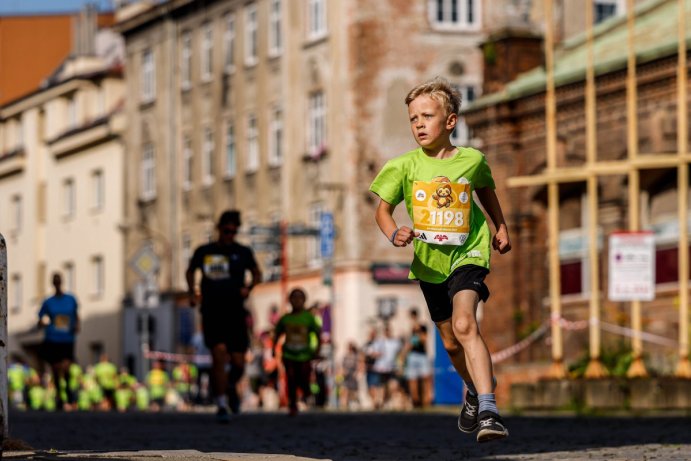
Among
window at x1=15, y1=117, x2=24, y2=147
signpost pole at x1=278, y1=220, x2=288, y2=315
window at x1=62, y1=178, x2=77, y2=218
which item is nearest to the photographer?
signpost pole at x1=278, y1=220, x2=288, y2=315

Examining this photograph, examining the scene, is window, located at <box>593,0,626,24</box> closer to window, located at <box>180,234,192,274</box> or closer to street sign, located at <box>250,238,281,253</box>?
street sign, located at <box>250,238,281,253</box>

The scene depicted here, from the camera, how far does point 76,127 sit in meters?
80.6

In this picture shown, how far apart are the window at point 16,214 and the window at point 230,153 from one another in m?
21.9

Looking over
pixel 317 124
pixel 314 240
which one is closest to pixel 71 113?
pixel 317 124

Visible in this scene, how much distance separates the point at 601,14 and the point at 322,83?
8499 mm

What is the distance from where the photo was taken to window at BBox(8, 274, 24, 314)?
85.9 m

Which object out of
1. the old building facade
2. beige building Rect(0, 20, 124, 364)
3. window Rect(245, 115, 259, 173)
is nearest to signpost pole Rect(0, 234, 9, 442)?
the old building facade

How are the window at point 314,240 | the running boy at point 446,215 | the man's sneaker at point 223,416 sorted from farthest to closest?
the window at point 314,240, the man's sneaker at point 223,416, the running boy at point 446,215

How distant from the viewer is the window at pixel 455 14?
5869 cm

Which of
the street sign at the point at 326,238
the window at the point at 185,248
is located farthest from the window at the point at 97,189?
the street sign at the point at 326,238

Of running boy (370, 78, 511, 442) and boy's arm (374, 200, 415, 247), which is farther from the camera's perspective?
running boy (370, 78, 511, 442)

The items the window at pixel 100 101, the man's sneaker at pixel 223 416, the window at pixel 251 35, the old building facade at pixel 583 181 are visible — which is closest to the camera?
the man's sneaker at pixel 223 416

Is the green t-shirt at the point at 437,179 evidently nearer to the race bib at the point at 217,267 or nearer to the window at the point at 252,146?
the race bib at the point at 217,267

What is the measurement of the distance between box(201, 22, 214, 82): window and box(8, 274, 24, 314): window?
20.9 meters
